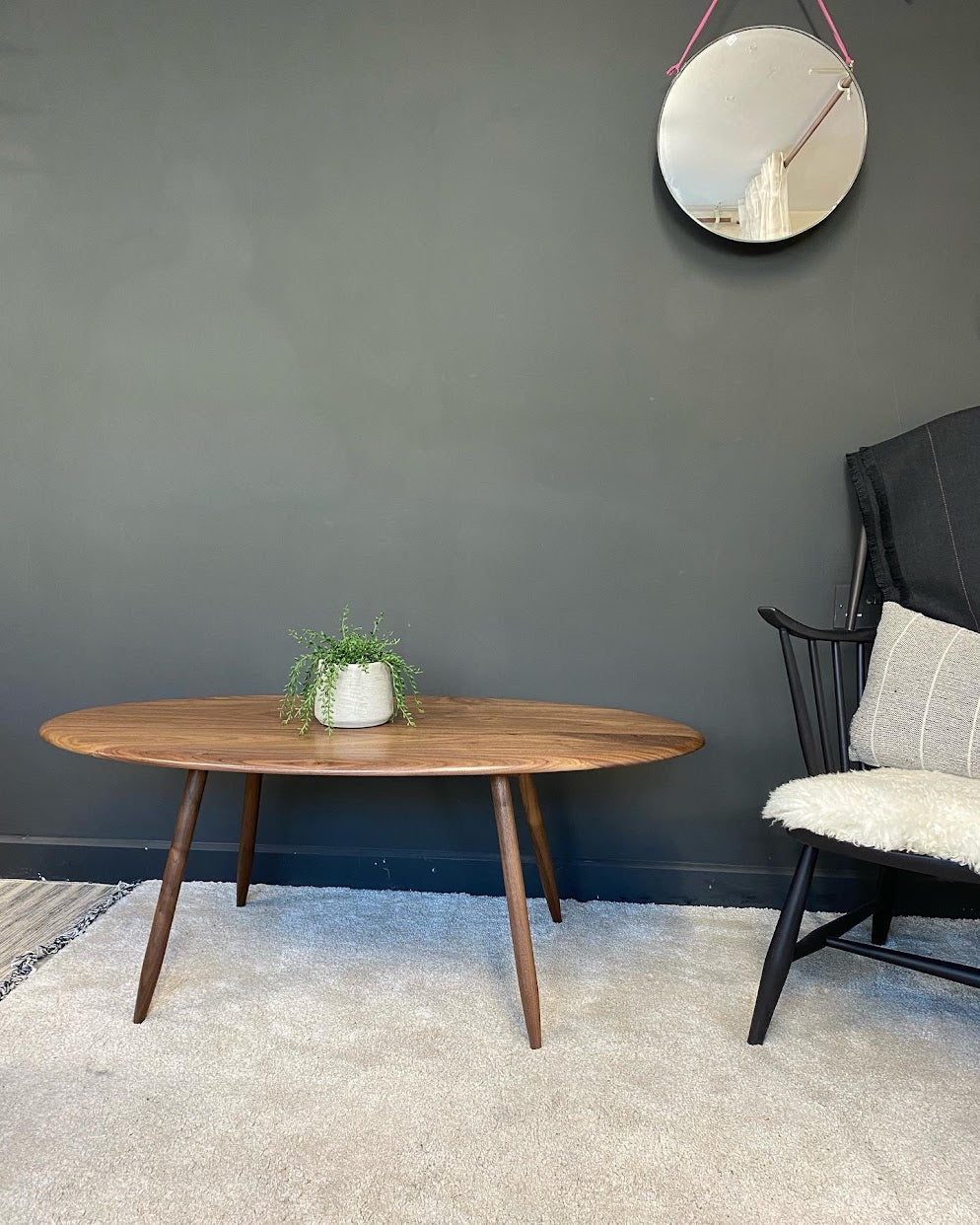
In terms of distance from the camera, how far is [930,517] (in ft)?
6.12

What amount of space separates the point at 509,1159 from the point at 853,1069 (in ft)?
1.93

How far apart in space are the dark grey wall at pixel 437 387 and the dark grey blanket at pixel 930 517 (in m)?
0.13

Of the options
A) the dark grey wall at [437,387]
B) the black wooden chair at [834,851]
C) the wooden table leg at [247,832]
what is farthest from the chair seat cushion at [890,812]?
the wooden table leg at [247,832]

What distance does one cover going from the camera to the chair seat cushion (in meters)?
1.25

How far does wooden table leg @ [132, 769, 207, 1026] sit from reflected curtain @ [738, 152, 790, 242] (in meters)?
1.66

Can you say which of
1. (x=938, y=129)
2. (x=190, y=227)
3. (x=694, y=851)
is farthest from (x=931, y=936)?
(x=190, y=227)

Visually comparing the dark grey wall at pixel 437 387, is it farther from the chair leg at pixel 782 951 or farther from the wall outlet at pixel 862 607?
the chair leg at pixel 782 951

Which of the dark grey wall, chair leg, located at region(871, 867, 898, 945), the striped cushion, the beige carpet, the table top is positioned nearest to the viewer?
the beige carpet

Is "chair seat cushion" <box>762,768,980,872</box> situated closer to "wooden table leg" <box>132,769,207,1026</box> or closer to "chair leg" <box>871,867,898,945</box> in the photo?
"chair leg" <box>871,867,898,945</box>

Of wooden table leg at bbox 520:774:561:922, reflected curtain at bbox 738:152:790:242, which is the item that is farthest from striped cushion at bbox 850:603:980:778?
reflected curtain at bbox 738:152:790:242

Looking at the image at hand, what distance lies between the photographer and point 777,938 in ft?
4.69

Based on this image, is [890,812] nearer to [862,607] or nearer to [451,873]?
[862,607]

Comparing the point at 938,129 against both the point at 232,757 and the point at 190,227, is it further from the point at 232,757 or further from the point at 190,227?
the point at 232,757

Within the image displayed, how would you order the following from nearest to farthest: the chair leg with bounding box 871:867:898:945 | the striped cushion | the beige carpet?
the beige carpet
the striped cushion
the chair leg with bounding box 871:867:898:945
